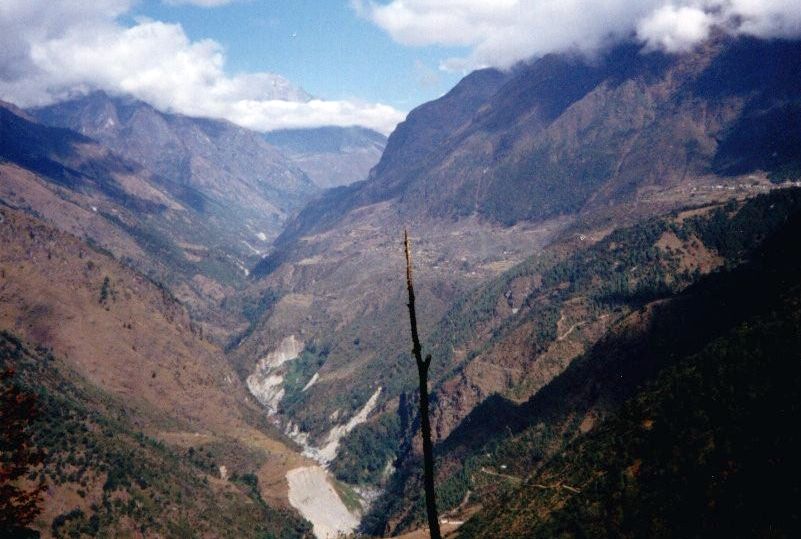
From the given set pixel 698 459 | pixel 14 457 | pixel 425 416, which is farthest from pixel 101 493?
pixel 425 416

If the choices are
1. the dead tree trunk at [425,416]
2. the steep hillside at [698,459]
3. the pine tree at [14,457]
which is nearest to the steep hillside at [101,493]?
the steep hillside at [698,459]

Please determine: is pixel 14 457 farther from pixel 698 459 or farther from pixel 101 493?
pixel 101 493

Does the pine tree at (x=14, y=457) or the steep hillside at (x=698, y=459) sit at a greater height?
the pine tree at (x=14, y=457)

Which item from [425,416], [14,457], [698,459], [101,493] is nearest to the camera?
[425,416]

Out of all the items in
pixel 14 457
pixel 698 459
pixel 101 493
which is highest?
pixel 14 457

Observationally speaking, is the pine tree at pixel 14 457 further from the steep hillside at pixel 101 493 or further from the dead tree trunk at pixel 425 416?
the steep hillside at pixel 101 493

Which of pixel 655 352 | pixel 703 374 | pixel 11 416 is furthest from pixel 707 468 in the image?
pixel 655 352

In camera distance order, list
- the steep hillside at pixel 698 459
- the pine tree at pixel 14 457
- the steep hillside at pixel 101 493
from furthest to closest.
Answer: the steep hillside at pixel 101 493 < the steep hillside at pixel 698 459 < the pine tree at pixel 14 457

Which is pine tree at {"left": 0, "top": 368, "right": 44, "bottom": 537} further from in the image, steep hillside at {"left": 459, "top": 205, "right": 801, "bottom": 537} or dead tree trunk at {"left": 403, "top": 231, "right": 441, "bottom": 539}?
steep hillside at {"left": 459, "top": 205, "right": 801, "bottom": 537}

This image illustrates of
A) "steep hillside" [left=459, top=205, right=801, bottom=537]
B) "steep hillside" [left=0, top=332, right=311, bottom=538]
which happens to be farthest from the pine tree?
"steep hillside" [left=0, top=332, right=311, bottom=538]
